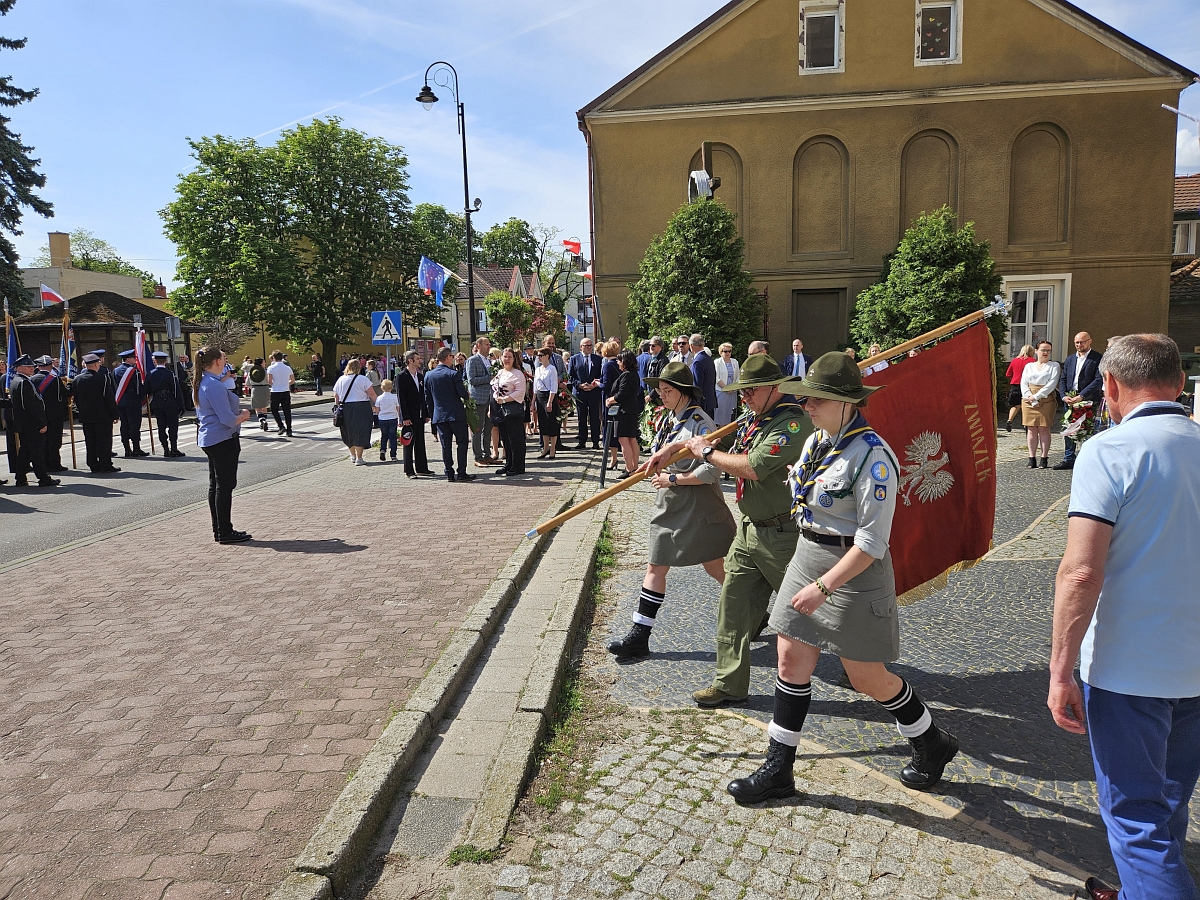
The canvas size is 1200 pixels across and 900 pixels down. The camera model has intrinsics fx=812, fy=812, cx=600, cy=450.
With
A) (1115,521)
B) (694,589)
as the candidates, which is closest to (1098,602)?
(1115,521)

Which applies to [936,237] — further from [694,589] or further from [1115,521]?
[1115,521]

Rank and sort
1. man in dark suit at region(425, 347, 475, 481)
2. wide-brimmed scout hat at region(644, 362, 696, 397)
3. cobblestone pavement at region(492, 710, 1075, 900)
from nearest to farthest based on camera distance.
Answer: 1. cobblestone pavement at region(492, 710, 1075, 900)
2. wide-brimmed scout hat at region(644, 362, 696, 397)
3. man in dark suit at region(425, 347, 475, 481)

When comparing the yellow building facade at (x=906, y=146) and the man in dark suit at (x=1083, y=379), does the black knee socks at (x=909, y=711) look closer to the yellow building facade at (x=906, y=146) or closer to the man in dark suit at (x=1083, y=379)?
the man in dark suit at (x=1083, y=379)

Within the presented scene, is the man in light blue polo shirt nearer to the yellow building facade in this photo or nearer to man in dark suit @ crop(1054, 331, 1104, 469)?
man in dark suit @ crop(1054, 331, 1104, 469)

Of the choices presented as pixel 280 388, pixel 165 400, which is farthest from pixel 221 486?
pixel 280 388

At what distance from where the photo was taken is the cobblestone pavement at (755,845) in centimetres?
282

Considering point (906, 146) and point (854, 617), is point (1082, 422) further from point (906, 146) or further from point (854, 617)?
point (906, 146)

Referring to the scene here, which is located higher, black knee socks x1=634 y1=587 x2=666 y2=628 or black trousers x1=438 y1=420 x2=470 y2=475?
black trousers x1=438 y1=420 x2=470 y2=475

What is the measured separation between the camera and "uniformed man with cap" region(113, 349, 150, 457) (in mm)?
16466

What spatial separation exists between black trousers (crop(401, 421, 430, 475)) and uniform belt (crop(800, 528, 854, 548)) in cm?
988

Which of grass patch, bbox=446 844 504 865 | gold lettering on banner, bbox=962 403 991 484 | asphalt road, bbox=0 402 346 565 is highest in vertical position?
gold lettering on banner, bbox=962 403 991 484

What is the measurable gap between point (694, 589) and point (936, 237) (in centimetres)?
1390

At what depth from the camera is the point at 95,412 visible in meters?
14.5

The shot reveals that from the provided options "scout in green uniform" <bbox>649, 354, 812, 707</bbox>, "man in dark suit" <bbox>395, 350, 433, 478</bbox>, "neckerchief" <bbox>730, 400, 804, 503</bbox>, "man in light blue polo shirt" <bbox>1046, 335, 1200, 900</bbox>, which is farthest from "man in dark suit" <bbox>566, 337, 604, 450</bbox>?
"man in light blue polo shirt" <bbox>1046, 335, 1200, 900</bbox>
